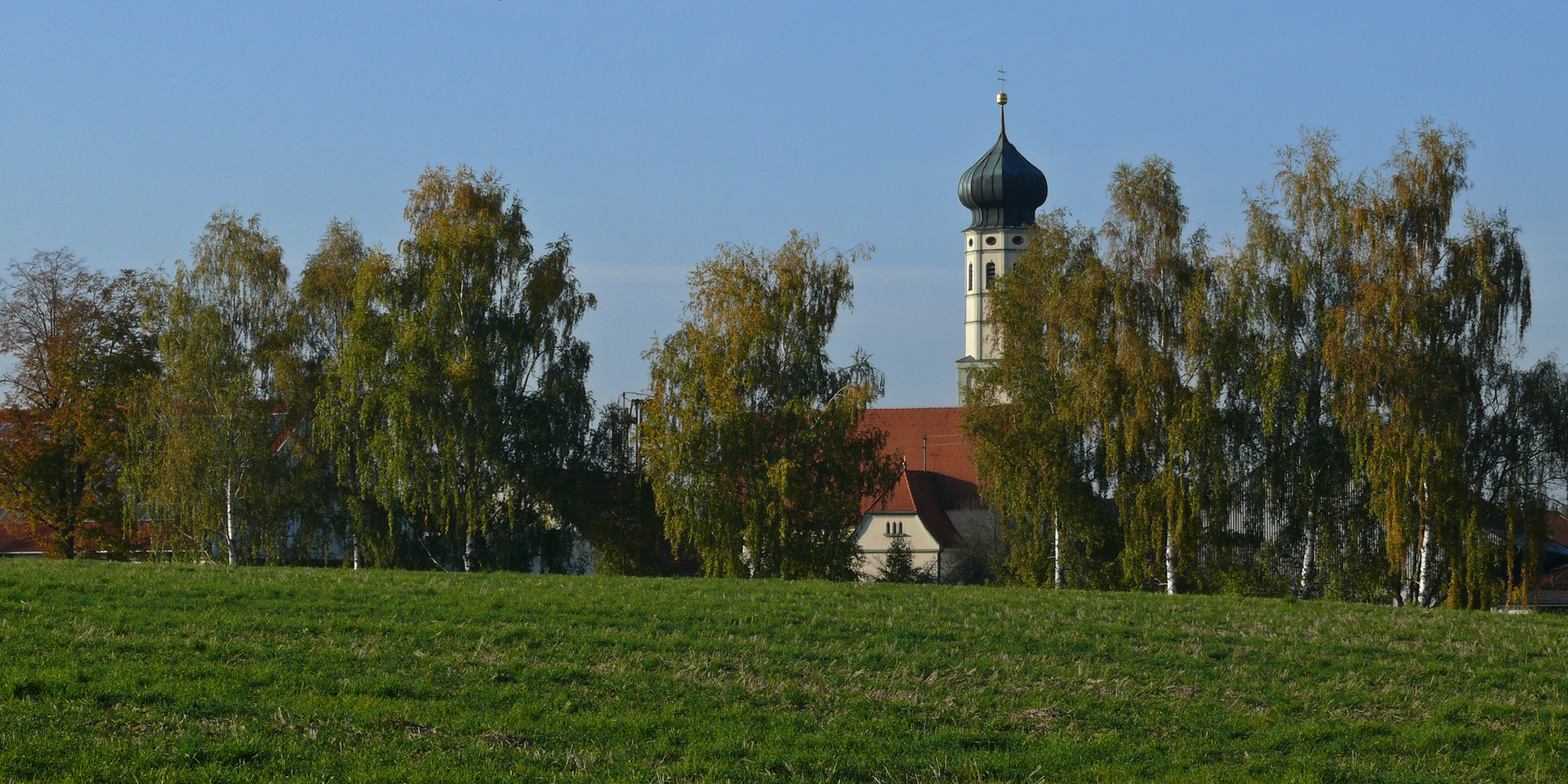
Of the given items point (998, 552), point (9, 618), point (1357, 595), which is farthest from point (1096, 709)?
point (998, 552)

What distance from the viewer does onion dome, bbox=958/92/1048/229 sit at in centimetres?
8869

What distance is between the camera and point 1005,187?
291 feet

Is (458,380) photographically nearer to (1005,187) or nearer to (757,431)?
(757,431)

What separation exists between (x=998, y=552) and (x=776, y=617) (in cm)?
3197

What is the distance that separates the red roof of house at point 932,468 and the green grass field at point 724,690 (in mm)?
41093

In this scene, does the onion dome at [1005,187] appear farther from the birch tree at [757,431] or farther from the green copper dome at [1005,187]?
the birch tree at [757,431]

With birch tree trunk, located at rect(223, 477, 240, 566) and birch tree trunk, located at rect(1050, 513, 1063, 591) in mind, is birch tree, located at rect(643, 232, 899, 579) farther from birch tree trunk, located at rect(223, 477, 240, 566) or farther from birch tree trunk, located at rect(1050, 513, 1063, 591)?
birch tree trunk, located at rect(223, 477, 240, 566)

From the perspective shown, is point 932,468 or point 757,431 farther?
point 932,468

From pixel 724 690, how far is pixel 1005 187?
77.3 metres

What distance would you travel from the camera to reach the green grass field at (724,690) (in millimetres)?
10906

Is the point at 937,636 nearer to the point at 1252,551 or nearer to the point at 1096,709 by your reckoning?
the point at 1096,709

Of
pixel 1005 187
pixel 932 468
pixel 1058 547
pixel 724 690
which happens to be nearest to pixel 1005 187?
pixel 1005 187

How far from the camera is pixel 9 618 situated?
16.5 metres

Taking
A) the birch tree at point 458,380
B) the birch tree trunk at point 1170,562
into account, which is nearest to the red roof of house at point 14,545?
the birch tree at point 458,380
